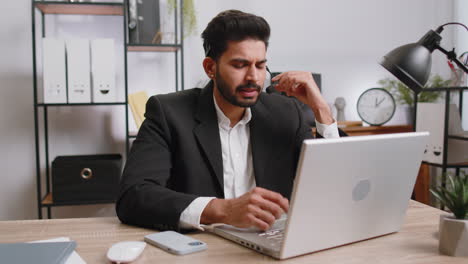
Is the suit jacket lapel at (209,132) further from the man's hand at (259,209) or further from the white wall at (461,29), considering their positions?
the white wall at (461,29)

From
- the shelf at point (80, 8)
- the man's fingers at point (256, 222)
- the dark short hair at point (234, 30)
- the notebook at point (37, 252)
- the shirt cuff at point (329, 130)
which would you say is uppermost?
the shelf at point (80, 8)

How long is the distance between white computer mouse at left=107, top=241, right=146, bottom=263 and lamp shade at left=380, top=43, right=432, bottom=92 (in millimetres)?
832

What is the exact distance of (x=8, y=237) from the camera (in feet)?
3.22

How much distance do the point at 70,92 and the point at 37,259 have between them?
182cm

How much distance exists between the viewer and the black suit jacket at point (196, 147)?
50.2 inches

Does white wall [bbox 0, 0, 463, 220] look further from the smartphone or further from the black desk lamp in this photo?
the smartphone

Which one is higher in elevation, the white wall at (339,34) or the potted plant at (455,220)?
the white wall at (339,34)

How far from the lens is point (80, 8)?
2539mm

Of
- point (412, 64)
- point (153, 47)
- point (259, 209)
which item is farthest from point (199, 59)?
point (259, 209)

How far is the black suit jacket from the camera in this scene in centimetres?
127

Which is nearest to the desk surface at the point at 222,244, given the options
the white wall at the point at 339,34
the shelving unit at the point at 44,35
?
the shelving unit at the point at 44,35

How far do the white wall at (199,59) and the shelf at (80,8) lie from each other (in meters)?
0.08

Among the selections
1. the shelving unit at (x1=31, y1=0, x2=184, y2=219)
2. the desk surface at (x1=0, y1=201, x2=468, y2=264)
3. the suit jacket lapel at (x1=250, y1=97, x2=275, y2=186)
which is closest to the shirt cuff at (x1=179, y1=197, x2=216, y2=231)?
Answer: the desk surface at (x1=0, y1=201, x2=468, y2=264)

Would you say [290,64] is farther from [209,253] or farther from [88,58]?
[209,253]
